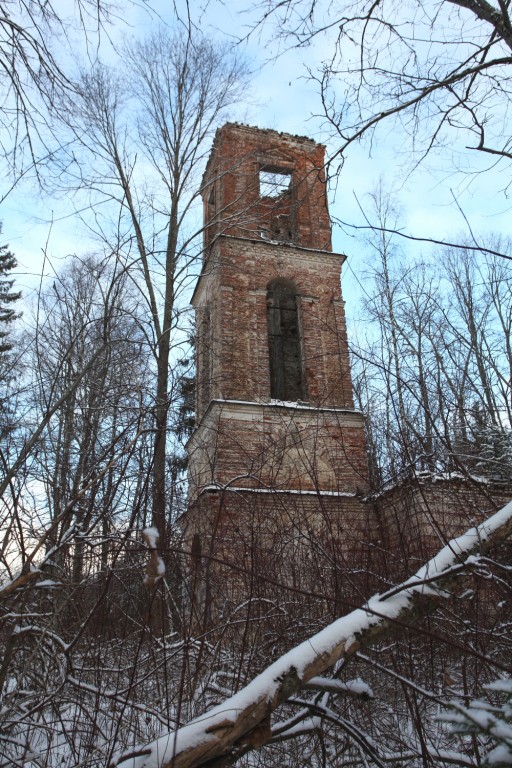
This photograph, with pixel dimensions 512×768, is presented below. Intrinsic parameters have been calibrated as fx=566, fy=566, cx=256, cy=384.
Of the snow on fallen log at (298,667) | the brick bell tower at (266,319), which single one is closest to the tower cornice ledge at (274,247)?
the brick bell tower at (266,319)

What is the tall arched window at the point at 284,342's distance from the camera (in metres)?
14.5

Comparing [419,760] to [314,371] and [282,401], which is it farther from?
[314,371]

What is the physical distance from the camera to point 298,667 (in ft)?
6.07

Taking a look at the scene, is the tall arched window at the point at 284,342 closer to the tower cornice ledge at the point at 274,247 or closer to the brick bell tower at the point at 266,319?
the brick bell tower at the point at 266,319

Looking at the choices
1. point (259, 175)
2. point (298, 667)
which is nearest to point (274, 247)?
point (259, 175)

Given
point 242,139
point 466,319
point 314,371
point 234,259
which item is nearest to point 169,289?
point 234,259

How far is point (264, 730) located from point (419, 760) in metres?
1.36

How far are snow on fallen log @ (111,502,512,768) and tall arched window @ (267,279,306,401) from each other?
11946mm

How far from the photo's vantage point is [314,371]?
1438 cm

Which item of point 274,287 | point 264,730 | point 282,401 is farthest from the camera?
point 274,287

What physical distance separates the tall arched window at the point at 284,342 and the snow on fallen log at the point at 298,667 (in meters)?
11.9

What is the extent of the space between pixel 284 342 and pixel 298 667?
1344 centimetres

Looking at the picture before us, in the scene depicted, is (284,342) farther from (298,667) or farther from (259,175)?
(298,667)

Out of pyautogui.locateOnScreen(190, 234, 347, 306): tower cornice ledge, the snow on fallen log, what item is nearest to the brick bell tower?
pyautogui.locateOnScreen(190, 234, 347, 306): tower cornice ledge
